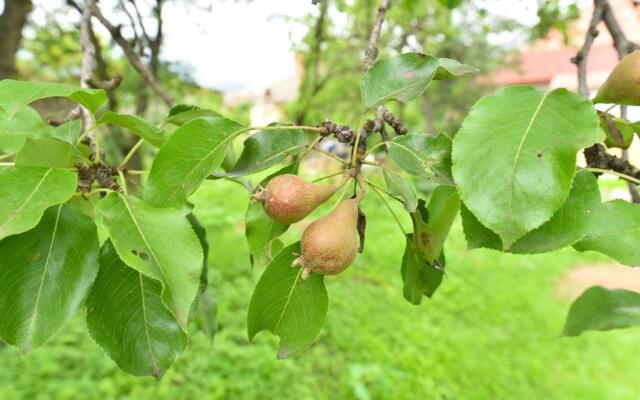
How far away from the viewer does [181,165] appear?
87 centimetres

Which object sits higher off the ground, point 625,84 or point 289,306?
point 625,84

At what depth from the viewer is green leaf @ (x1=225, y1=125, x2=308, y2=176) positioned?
3.11ft

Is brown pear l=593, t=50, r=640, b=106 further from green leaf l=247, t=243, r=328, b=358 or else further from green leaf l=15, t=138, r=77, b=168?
green leaf l=15, t=138, r=77, b=168

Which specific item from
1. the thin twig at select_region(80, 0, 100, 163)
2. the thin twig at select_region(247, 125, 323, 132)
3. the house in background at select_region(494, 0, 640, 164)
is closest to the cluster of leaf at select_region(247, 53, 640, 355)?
the thin twig at select_region(247, 125, 323, 132)

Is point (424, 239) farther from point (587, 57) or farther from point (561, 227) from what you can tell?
point (587, 57)

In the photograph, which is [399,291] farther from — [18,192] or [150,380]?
[18,192]

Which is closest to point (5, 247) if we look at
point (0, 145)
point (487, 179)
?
point (0, 145)

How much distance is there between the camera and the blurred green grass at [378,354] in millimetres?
2865

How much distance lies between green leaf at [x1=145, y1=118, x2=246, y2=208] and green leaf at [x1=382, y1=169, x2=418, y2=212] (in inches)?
11.0

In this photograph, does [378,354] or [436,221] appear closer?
[436,221]

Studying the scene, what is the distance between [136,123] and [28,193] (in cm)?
25

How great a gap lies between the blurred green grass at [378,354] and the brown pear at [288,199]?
4.28 feet

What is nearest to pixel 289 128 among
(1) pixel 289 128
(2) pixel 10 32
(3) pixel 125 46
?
(1) pixel 289 128

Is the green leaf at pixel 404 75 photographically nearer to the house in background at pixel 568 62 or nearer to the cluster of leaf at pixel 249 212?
the cluster of leaf at pixel 249 212
